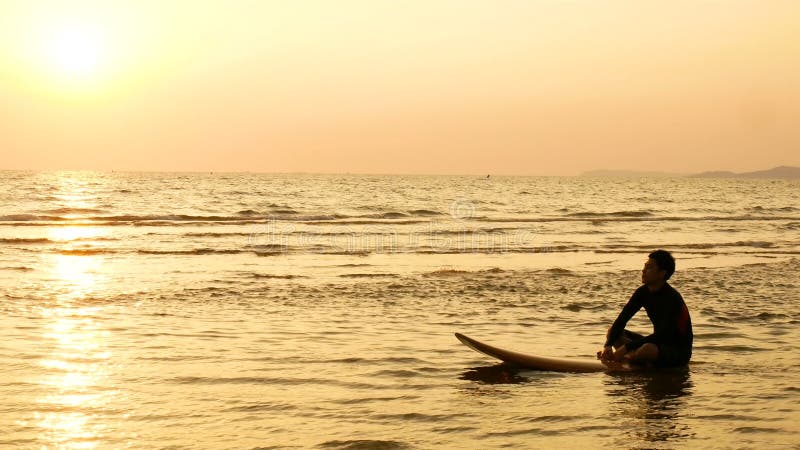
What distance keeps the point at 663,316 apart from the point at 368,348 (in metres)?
3.68

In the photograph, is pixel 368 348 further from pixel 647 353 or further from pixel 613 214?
pixel 613 214

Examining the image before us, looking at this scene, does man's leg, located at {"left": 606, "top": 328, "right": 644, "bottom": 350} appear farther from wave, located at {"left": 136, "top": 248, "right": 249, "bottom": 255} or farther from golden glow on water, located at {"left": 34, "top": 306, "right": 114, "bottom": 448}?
wave, located at {"left": 136, "top": 248, "right": 249, "bottom": 255}

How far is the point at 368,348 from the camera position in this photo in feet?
36.6

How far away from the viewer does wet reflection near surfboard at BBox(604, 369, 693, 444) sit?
7.41m

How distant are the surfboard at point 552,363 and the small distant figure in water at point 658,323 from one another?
4.3 inches

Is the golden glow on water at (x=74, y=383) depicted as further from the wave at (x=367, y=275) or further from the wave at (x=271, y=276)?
the wave at (x=367, y=275)

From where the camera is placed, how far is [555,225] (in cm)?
4203

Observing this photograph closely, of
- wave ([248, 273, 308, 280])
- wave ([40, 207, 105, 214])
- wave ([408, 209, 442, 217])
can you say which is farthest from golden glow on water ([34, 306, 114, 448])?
wave ([408, 209, 442, 217])

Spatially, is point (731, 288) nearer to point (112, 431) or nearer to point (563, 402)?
point (563, 402)

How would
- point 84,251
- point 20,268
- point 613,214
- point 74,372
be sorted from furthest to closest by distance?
point 613,214, point 84,251, point 20,268, point 74,372

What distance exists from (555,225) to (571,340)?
3048cm

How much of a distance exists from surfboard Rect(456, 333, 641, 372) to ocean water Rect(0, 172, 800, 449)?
171 mm

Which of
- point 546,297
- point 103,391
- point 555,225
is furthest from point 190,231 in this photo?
point 103,391

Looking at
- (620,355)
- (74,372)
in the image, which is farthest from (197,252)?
(620,355)
